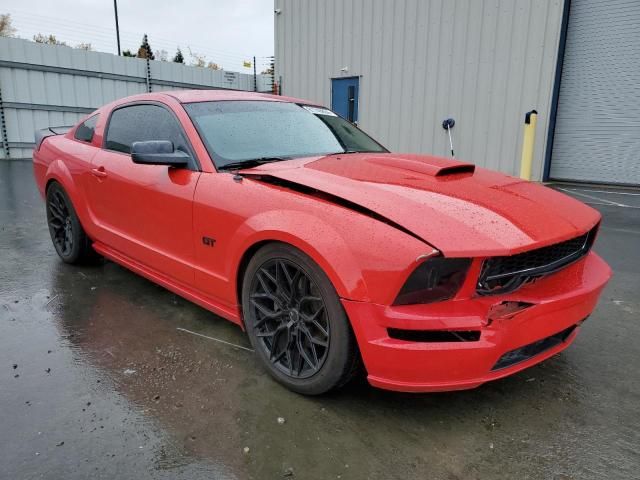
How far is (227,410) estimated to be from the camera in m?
2.05

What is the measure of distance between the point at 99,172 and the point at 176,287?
3.84ft

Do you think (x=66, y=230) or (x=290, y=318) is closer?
(x=290, y=318)


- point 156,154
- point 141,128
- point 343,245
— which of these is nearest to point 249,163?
point 156,154

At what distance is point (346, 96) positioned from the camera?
11.8m

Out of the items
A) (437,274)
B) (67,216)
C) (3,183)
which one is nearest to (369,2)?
(3,183)

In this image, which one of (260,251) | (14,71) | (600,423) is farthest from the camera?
(14,71)

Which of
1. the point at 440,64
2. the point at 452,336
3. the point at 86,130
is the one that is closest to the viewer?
the point at 452,336

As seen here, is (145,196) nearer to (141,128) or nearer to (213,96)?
(141,128)

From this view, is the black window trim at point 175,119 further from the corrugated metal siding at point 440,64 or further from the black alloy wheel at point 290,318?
the corrugated metal siding at point 440,64

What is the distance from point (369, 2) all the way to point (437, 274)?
10.5m

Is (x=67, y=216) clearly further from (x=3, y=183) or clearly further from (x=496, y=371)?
(x=3, y=183)

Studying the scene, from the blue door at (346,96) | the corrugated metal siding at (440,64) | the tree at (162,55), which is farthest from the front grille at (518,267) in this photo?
the tree at (162,55)

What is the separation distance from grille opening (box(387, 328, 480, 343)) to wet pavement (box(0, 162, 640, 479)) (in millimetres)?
441

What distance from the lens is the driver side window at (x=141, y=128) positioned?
9.39ft
